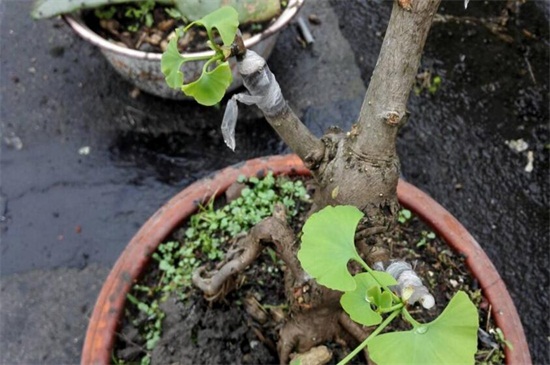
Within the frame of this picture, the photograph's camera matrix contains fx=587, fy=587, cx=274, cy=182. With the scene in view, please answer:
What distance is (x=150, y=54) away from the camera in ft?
5.57

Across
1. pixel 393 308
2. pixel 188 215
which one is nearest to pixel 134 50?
pixel 188 215

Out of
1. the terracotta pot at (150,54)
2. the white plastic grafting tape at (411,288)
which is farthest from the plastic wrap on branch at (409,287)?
the terracotta pot at (150,54)

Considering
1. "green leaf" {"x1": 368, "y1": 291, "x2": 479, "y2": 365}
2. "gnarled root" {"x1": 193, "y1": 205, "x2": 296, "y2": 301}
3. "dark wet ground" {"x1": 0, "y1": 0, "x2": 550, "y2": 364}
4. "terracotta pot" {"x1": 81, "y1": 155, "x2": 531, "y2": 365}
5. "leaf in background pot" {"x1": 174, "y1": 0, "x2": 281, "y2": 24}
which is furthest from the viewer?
"dark wet ground" {"x1": 0, "y1": 0, "x2": 550, "y2": 364}

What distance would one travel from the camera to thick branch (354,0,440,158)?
2.66ft

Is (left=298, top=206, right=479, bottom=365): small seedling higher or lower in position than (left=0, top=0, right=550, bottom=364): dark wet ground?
higher

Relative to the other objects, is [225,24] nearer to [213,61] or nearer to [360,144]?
[213,61]

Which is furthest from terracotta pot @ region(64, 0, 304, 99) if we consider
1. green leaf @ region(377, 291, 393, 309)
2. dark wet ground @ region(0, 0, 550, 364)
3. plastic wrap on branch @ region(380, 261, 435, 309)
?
green leaf @ region(377, 291, 393, 309)

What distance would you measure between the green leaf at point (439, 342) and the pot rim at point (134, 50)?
1.15 meters

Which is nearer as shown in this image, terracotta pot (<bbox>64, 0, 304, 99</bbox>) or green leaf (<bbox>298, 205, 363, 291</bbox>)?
green leaf (<bbox>298, 205, 363, 291</bbox>)

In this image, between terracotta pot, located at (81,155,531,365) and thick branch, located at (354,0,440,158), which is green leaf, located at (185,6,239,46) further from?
terracotta pot, located at (81,155,531,365)

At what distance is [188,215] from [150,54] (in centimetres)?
55

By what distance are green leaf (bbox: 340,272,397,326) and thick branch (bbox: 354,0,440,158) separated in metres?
0.24

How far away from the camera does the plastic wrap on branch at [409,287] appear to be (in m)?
0.77

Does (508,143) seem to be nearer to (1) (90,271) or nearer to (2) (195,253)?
(2) (195,253)
